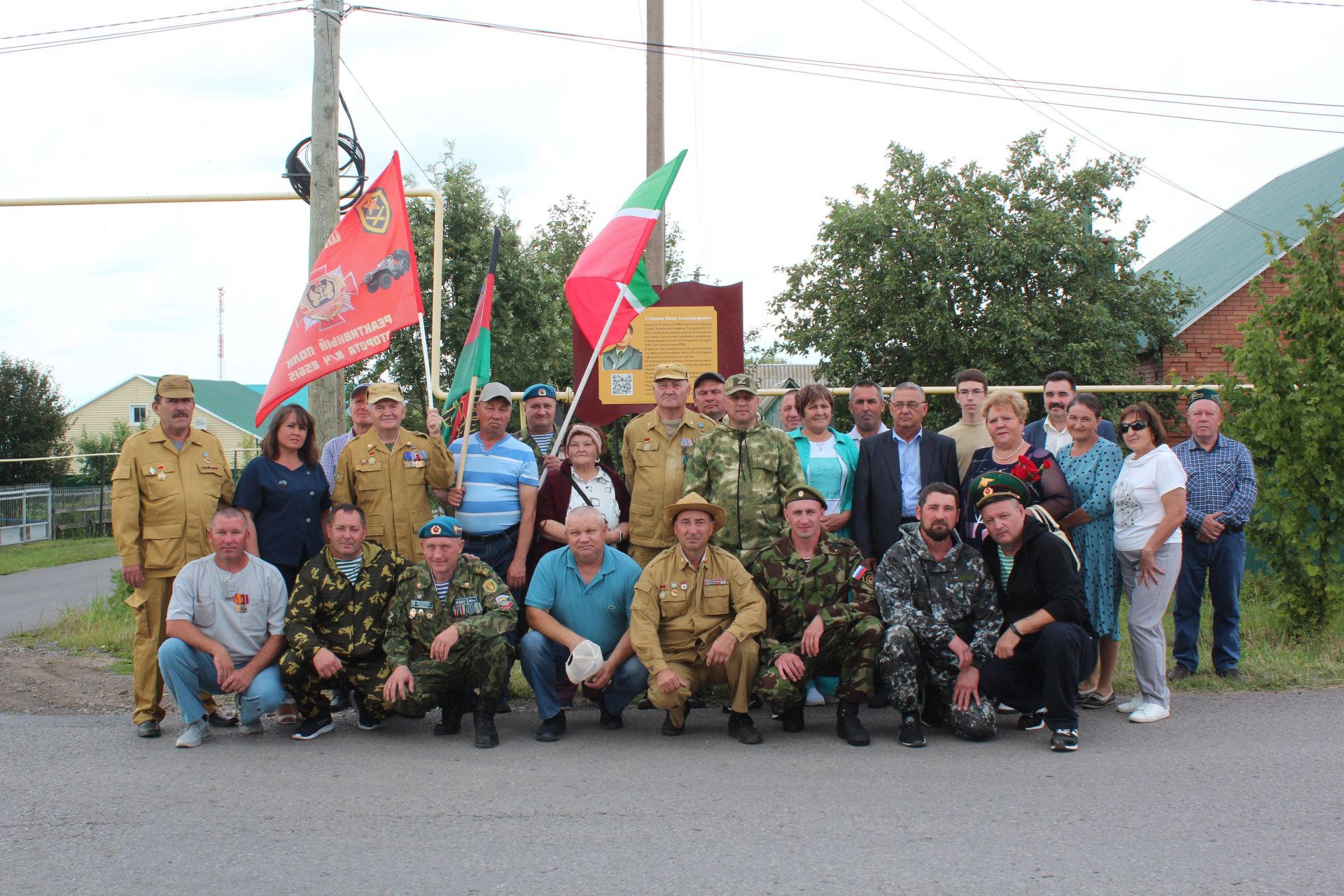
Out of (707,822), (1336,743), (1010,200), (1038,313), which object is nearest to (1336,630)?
(1336,743)

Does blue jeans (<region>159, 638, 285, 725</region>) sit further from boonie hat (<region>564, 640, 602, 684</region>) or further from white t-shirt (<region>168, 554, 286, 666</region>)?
boonie hat (<region>564, 640, 602, 684</region>)

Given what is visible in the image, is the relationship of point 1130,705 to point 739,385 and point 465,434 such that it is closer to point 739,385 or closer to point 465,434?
point 739,385

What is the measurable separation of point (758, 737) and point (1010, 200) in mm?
13622

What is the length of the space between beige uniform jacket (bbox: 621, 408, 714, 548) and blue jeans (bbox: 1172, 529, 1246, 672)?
3.48 metres

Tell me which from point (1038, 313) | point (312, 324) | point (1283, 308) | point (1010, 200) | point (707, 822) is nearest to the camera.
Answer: point (707, 822)

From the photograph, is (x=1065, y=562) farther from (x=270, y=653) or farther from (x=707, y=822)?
(x=270, y=653)

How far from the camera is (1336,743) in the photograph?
520cm

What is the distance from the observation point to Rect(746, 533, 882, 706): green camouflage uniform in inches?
221

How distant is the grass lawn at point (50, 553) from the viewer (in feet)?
61.9

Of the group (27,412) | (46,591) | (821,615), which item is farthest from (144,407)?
(821,615)

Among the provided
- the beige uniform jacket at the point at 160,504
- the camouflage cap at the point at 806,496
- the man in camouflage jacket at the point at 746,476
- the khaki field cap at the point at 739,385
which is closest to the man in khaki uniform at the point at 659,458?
the man in camouflage jacket at the point at 746,476

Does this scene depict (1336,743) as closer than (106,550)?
Yes

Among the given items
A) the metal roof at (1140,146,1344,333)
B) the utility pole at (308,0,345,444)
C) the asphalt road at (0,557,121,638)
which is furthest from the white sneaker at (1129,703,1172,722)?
the metal roof at (1140,146,1344,333)

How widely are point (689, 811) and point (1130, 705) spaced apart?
10.1 ft
